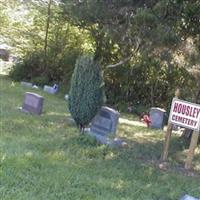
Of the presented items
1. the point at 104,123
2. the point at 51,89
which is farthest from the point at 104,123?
the point at 51,89

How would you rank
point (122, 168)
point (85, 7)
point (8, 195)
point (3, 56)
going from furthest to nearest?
point (3, 56) → point (85, 7) → point (122, 168) → point (8, 195)

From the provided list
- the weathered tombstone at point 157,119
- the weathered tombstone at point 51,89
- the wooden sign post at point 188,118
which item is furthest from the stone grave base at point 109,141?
the weathered tombstone at point 51,89

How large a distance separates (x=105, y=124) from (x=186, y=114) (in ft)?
6.19

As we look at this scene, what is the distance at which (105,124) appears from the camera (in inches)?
359

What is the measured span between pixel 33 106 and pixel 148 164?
4283 millimetres

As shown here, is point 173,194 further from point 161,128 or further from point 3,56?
point 3,56

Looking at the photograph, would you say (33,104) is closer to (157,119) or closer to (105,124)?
(105,124)

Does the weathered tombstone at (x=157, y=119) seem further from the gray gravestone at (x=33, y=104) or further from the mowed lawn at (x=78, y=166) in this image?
the gray gravestone at (x=33, y=104)

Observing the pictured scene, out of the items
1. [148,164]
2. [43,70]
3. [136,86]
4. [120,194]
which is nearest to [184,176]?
[148,164]

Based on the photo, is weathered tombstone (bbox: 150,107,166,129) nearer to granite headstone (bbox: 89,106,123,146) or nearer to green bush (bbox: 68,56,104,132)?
granite headstone (bbox: 89,106,123,146)

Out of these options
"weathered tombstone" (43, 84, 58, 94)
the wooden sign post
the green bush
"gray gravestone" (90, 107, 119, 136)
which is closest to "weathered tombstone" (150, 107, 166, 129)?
"gray gravestone" (90, 107, 119, 136)

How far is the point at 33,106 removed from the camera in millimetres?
11180

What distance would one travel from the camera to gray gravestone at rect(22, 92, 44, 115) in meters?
11.1

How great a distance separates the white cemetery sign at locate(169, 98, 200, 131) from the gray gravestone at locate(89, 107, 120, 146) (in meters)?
1.33
